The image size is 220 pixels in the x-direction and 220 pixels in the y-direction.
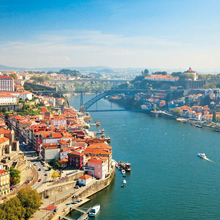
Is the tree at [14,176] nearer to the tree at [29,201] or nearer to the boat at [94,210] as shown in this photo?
the tree at [29,201]

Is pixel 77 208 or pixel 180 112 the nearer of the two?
pixel 77 208

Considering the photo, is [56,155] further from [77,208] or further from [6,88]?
[6,88]

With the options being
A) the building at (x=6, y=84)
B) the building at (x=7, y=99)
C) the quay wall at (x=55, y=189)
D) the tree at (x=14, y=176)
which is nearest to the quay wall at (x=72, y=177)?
the quay wall at (x=55, y=189)

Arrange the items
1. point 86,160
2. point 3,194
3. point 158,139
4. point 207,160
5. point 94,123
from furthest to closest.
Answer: point 94,123 < point 158,139 < point 207,160 < point 86,160 < point 3,194

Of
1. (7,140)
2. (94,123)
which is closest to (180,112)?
(94,123)

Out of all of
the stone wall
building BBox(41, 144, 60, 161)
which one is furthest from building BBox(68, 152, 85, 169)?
the stone wall

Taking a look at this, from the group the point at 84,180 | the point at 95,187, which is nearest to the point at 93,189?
the point at 95,187
